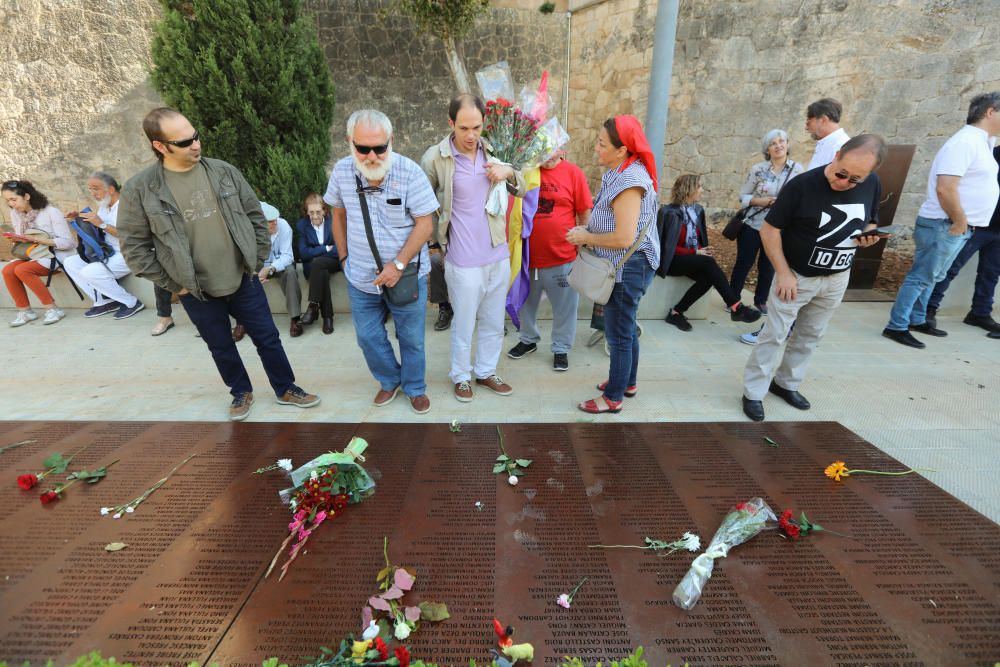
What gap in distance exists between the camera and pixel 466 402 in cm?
348

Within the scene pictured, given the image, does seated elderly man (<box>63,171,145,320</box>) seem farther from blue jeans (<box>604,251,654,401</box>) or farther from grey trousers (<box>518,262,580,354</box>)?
blue jeans (<box>604,251,654,401</box>)

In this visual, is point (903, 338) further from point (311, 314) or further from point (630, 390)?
point (311, 314)

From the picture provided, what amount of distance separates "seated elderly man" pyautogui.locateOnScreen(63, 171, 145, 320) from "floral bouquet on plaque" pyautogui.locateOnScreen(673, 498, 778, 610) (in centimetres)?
582

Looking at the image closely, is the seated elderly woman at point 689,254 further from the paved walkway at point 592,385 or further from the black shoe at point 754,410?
the black shoe at point 754,410

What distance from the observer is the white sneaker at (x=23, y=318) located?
5.07m

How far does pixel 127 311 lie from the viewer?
17.4ft

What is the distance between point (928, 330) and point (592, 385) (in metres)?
3.54

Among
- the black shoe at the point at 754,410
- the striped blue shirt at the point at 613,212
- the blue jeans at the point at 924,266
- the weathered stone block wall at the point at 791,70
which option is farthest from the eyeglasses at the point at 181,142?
the weathered stone block wall at the point at 791,70

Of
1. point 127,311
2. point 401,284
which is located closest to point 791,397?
point 401,284

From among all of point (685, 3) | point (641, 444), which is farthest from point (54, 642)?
point (685, 3)

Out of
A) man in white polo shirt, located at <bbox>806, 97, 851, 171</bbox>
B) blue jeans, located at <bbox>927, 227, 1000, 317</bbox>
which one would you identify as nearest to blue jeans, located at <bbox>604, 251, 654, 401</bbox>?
man in white polo shirt, located at <bbox>806, 97, 851, 171</bbox>

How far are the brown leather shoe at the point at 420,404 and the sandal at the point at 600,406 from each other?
107 centimetres

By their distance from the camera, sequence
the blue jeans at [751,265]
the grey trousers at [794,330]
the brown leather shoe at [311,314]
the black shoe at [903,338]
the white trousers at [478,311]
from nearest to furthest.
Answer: the grey trousers at [794,330] < the white trousers at [478,311] < the black shoe at [903,338] < the blue jeans at [751,265] < the brown leather shoe at [311,314]

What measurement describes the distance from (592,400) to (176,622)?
2.48m
